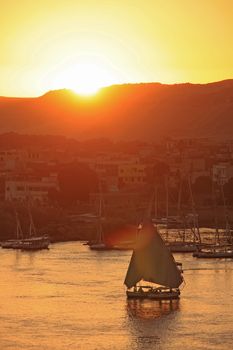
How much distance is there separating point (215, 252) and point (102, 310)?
652 inches

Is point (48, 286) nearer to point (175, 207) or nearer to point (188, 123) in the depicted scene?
point (175, 207)

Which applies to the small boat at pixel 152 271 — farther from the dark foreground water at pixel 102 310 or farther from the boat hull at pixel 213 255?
the boat hull at pixel 213 255

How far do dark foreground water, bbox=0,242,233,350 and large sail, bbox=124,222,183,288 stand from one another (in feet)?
2.66

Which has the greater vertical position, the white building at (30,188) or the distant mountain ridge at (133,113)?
the distant mountain ridge at (133,113)

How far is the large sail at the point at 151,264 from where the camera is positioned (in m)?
42.1

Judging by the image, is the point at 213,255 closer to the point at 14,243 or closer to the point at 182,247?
the point at 182,247

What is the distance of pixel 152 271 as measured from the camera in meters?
42.2

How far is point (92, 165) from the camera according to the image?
10488 cm

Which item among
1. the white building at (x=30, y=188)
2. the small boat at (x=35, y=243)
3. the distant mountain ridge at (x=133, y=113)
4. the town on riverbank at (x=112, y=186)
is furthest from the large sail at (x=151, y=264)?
the distant mountain ridge at (x=133, y=113)

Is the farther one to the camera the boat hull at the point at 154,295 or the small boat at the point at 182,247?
the small boat at the point at 182,247

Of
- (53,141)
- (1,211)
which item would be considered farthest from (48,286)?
(53,141)

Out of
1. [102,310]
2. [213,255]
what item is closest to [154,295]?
[102,310]

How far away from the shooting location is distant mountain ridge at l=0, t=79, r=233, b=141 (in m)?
169

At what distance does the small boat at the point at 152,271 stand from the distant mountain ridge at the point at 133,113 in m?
116
